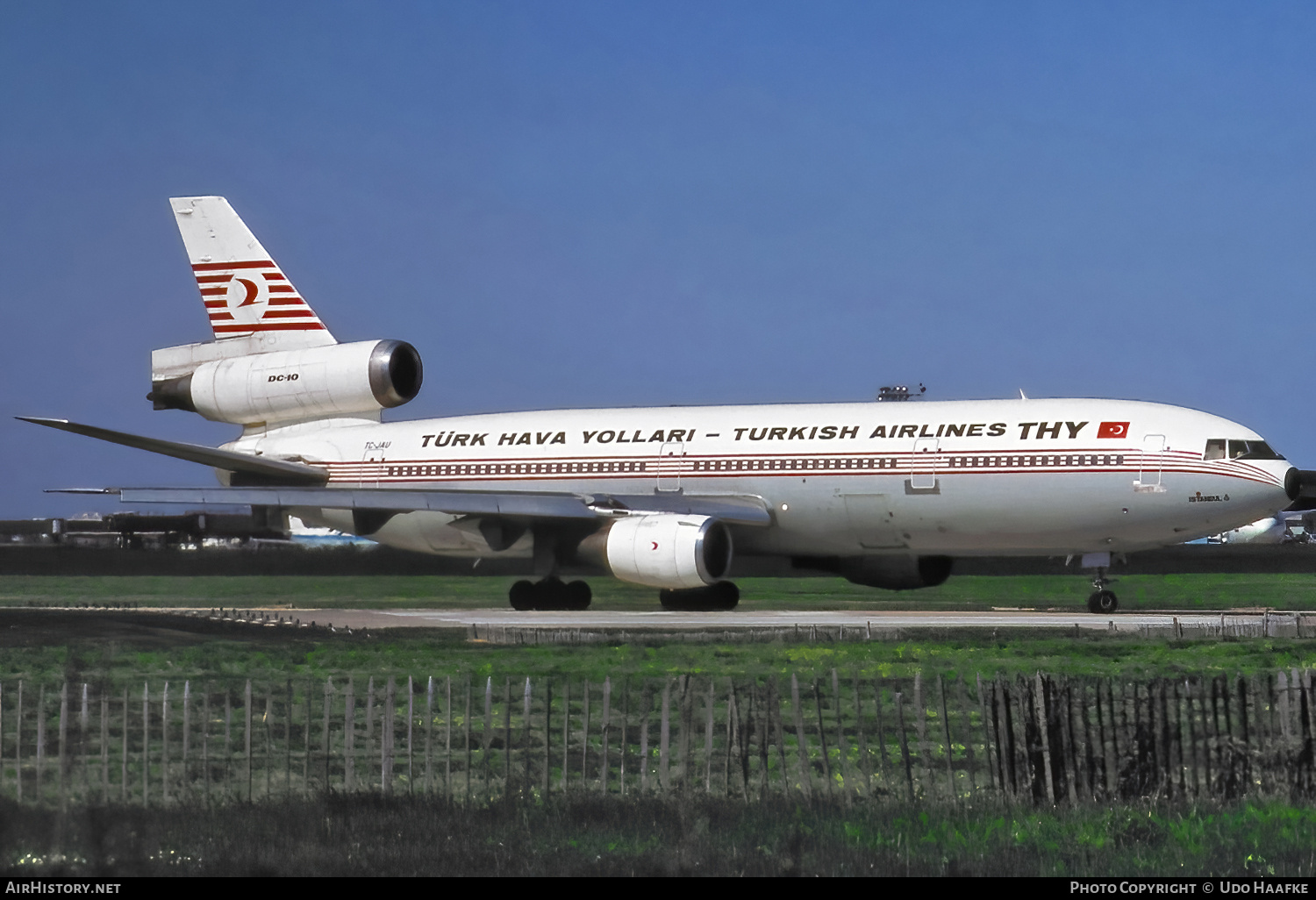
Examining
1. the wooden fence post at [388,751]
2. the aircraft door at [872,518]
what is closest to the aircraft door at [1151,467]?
the aircraft door at [872,518]

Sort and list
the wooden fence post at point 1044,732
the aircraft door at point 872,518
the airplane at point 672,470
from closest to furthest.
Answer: the wooden fence post at point 1044,732, the airplane at point 672,470, the aircraft door at point 872,518

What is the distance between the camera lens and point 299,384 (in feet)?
141

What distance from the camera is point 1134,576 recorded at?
57188 mm

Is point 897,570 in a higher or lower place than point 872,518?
lower

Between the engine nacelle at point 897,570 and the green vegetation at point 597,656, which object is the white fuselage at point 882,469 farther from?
the green vegetation at point 597,656

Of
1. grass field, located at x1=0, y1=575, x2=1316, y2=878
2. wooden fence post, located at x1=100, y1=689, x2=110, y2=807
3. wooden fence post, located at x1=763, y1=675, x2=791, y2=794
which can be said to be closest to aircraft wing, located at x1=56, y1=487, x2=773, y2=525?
grass field, located at x1=0, y1=575, x2=1316, y2=878

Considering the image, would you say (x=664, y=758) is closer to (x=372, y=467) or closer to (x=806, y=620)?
(x=806, y=620)

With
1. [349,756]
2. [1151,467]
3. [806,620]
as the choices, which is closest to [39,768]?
[349,756]

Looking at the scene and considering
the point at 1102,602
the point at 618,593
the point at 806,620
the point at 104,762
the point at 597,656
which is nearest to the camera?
the point at 104,762

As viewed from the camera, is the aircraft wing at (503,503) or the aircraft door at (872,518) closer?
the aircraft door at (872,518)

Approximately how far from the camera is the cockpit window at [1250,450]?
33.6 m

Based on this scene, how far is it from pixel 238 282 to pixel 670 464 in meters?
13.8

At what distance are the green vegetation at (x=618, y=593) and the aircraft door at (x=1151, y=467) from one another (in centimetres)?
495

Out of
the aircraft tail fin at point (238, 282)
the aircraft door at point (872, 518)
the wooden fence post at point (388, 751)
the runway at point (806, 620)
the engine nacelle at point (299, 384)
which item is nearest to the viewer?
the wooden fence post at point (388, 751)
